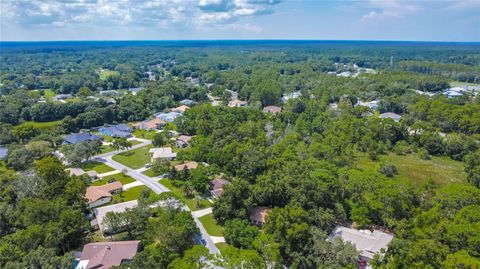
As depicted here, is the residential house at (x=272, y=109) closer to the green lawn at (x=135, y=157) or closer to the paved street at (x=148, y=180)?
the paved street at (x=148, y=180)

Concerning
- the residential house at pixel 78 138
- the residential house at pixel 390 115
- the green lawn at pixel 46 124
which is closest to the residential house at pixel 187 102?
the green lawn at pixel 46 124

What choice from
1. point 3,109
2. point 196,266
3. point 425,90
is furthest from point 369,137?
point 3,109

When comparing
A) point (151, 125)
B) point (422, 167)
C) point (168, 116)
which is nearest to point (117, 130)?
point (151, 125)

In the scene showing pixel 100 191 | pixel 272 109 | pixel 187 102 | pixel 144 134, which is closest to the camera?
pixel 100 191

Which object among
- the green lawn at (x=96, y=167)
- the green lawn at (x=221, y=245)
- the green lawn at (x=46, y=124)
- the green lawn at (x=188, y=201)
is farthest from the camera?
the green lawn at (x=46, y=124)

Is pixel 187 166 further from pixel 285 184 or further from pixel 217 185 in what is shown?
pixel 285 184

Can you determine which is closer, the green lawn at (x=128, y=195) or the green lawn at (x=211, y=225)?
the green lawn at (x=211, y=225)

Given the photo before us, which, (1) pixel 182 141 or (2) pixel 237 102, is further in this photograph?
(2) pixel 237 102

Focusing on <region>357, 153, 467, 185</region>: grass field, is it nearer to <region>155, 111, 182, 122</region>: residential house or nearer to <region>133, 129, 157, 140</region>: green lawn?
<region>133, 129, 157, 140</region>: green lawn
